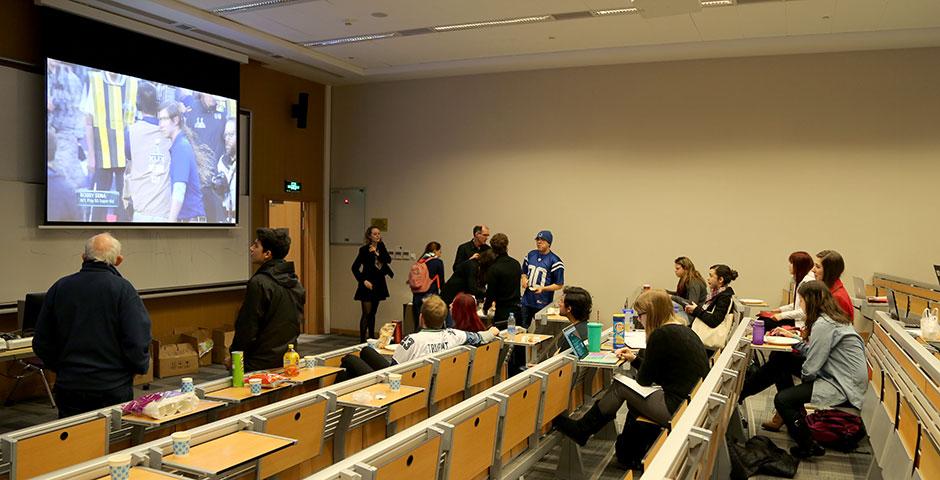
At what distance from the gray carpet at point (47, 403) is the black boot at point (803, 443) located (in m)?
5.30

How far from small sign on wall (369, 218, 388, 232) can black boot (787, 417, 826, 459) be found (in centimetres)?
670

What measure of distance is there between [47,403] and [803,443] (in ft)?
20.6

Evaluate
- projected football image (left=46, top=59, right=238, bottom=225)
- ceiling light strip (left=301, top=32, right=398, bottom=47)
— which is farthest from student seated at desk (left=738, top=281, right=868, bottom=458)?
projected football image (left=46, top=59, right=238, bottom=225)

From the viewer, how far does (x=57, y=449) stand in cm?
287

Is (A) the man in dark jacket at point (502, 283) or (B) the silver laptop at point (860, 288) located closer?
(A) the man in dark jacket at point (502, 283)

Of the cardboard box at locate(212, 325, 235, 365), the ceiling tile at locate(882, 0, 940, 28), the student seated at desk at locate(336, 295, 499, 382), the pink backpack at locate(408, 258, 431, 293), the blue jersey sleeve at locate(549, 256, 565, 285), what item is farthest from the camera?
the pink backpack at locate(408, 258, 431, 293)

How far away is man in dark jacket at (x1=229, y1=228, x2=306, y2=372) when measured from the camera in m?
4.30

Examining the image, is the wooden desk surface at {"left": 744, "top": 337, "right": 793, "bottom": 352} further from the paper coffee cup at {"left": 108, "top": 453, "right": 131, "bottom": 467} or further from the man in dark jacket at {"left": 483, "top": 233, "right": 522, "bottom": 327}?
the paper coffee cup at {"left": 108, "top": 453, "right": 131, "bottom": 467}

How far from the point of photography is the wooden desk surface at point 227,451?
99.3 inches

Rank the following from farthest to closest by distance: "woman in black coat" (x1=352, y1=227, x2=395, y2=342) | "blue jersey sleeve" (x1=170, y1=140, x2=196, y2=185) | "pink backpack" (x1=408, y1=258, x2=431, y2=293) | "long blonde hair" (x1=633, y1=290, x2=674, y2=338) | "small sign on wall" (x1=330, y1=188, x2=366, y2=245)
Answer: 1. "small sign on wall" (x1=330, y1=188, x2=366, y2=245)
2. "woman in black coat" (x1=352, y1=227, x2=395, y2=342)
3. "pink backpack" (x1=408, y1=258, x2=431, y2=293)
4. "blue jersey sleeve" (x1=170, y1=140, x2=196, y2=185)
5. "long blonde hair" (x1=633, y1=290, x2=674, y2=338)

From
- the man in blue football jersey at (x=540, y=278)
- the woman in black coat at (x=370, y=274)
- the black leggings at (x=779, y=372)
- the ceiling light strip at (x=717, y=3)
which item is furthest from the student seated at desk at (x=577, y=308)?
the woman in black coat at (x=370, y=274)

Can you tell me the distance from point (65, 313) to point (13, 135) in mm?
3695

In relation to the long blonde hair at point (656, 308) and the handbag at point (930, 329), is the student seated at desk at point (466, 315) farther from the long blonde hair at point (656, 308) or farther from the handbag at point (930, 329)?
the handbag at point (930, 329)

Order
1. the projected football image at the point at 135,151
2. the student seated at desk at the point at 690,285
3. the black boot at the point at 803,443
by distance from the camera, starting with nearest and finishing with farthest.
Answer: the black boot at the point at 803,443 < the projected football image at the point at 135,151 < the student seated at desk at the point at 690,285
